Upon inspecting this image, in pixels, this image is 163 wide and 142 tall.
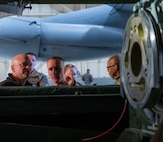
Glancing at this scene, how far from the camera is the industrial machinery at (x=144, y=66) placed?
1354 millimetres

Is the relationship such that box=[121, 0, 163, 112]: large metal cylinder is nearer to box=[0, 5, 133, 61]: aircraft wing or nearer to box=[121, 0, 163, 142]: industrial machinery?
box=[121, 0, 163, 142]: industrial machinery

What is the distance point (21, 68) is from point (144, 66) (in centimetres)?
186

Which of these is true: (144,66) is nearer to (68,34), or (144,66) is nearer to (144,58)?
(144,58)

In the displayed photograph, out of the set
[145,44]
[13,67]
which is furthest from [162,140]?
[13,67]

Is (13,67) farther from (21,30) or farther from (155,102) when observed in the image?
(21,30)

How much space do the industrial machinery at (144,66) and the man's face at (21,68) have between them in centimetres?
154

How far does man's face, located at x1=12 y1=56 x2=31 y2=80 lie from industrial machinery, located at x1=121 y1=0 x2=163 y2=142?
1544 mm

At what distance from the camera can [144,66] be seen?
144 cm

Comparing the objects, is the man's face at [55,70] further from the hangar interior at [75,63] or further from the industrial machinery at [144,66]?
the hangar interior at [75,63]

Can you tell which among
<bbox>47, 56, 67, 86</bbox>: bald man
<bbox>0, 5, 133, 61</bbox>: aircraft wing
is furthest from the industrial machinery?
<bbox>0, 5, 133, 61</bbox>: aircraft wing

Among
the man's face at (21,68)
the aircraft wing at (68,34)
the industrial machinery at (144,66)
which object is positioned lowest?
the industrial machinery at (144,66)

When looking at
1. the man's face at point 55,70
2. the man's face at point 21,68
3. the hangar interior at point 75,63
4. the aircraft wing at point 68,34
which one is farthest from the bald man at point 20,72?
the hangar interior at point 75,63

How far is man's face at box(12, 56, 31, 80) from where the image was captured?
3083 mm

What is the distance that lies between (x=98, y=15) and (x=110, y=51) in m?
0.93
